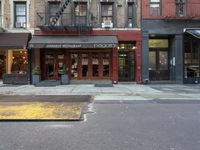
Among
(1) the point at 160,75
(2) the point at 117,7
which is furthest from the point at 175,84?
(2) the point at 117,7

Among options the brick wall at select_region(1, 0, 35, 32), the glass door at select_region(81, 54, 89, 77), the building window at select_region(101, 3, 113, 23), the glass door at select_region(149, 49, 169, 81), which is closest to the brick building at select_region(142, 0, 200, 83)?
the glass door at select_region(149, 49, 169, 81)

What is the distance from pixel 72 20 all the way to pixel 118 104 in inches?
521

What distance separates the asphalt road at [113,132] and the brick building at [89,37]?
47.4ft

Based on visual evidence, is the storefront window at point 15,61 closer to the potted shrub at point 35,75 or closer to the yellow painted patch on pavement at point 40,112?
the potted shrub at point 35,75

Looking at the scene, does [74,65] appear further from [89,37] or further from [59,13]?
[59,13]

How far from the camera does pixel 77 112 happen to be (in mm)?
11477

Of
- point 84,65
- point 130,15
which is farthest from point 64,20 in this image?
point 130,15

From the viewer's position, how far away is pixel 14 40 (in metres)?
25.4

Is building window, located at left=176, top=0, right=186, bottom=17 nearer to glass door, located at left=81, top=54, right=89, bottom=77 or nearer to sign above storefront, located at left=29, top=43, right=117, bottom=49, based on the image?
sign above storefront, located at left=29, top=43, right=117, bottom=49

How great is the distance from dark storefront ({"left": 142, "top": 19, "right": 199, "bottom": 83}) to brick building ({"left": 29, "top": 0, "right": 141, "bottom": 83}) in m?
0.65

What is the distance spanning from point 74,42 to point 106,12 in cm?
368

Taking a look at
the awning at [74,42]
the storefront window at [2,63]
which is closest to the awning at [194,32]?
the awning at [74,42]

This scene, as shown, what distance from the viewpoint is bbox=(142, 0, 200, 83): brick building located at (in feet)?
85.7

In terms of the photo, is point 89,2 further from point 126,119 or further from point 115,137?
point 115,137
